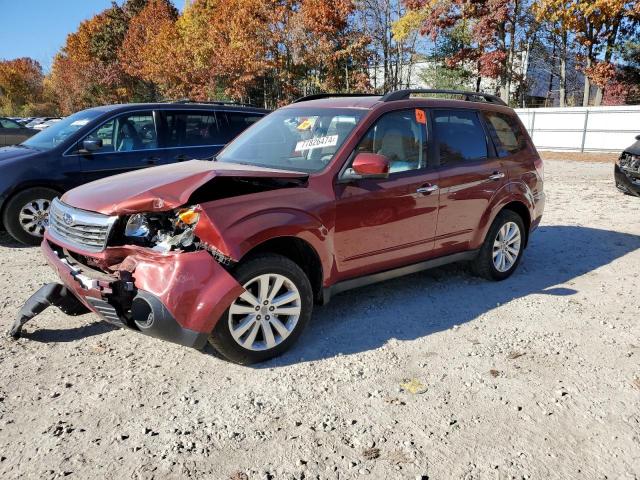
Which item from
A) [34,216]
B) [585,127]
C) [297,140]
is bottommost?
[585,127]

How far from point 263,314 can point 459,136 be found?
2.66 metres

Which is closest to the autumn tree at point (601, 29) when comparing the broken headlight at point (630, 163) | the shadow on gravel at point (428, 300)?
the broken headlight at point (630, 163)

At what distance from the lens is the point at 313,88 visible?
31.9m

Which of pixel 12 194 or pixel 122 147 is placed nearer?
pixel 12 194

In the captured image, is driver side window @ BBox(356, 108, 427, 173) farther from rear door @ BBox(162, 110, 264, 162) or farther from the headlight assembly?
rear door @ BBox(162, 110, 264, 162)

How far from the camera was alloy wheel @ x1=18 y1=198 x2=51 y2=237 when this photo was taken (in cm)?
652

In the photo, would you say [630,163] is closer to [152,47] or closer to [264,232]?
[264,232]

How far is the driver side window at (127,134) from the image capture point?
6.97 meters

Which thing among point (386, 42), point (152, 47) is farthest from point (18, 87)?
point (386, 42)

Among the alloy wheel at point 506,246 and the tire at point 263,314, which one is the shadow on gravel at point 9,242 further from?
the alloy wheel at point 506,246

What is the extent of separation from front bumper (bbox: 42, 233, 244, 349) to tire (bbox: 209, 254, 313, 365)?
0.45 feet

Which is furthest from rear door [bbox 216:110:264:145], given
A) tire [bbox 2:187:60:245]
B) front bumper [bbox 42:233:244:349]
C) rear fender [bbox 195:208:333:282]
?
front bumper [bbox 42:233:244:349]

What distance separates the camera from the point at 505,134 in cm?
539

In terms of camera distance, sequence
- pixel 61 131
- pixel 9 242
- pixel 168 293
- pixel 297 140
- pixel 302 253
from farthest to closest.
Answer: pixel 61 131
pixel 9 242
pixel 297 140
pixel 302 253
pixel 168 293
